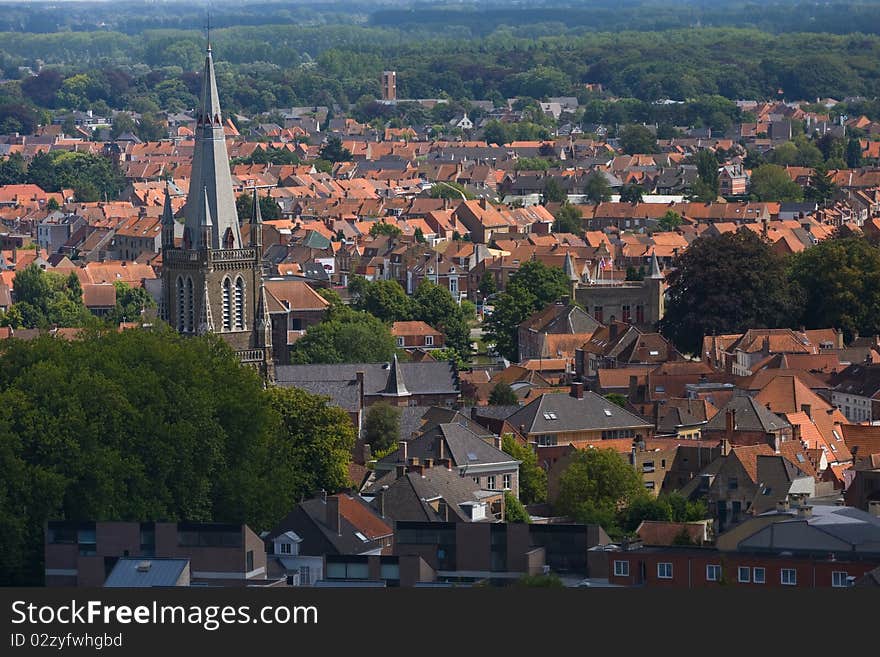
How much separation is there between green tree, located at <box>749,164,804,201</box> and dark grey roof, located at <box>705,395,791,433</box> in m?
75.1

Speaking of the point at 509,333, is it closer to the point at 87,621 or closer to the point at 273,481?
the point at 273,481

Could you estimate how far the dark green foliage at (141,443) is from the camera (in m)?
46.7

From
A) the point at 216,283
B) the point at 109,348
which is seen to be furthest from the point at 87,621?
the point at 216,283

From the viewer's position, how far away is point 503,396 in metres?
65.9

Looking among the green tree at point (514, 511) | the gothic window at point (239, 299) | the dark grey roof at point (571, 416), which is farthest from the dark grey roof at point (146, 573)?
the gothic window at point (239, 299)

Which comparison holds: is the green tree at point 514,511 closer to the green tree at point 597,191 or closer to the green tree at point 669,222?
the green tree at point 669,222

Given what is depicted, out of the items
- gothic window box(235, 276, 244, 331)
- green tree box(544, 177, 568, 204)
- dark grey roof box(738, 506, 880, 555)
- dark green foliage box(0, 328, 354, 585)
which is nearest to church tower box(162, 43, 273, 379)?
gothic window box(235, 276, 244, 331)

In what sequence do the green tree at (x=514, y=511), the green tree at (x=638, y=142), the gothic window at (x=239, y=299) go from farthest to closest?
the green tree at (x=638, y=142)
the gothic window at (x=239, y=299)
the green tree at (x=514, y=511)

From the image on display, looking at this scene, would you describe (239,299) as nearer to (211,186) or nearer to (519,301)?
(211,186)

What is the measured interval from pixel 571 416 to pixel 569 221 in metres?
64.5

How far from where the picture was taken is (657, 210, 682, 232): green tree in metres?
121

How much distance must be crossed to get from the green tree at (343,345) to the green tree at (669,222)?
46.6 metres

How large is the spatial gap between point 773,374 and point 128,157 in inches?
4382

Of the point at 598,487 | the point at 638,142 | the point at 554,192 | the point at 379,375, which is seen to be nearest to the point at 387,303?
the point at 379,375
